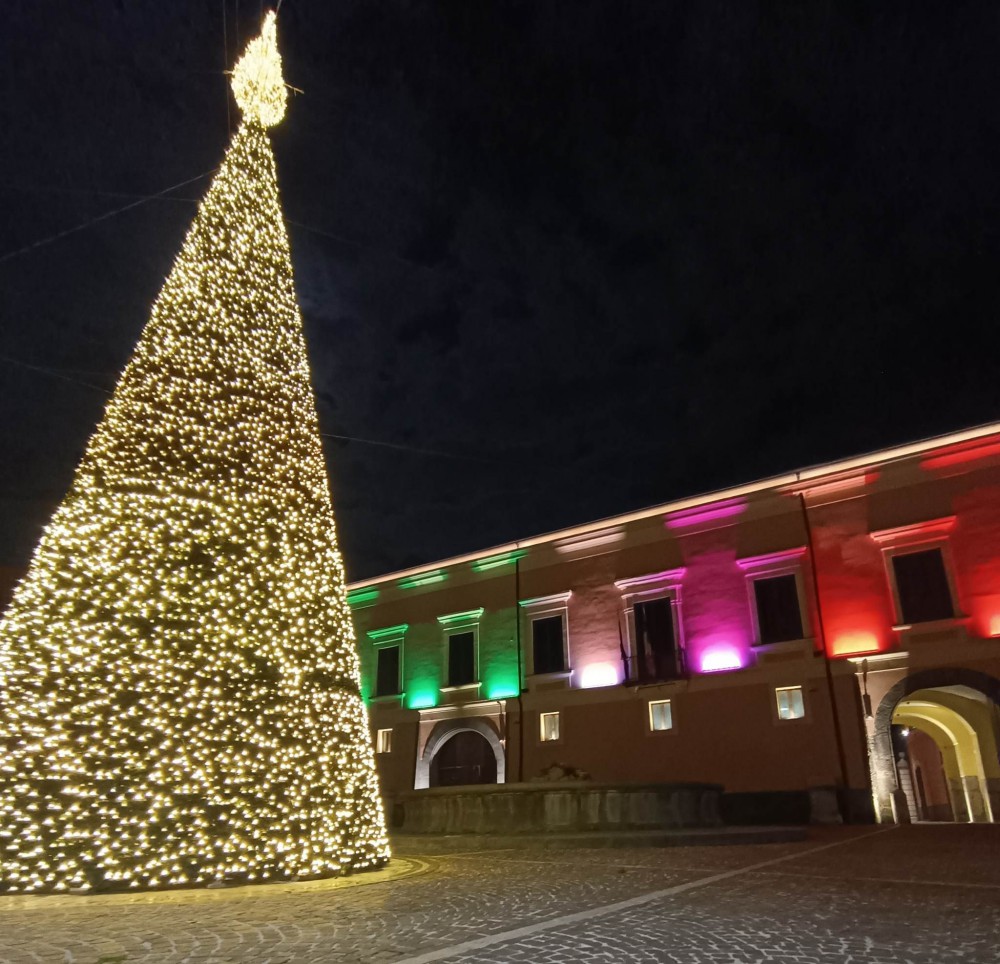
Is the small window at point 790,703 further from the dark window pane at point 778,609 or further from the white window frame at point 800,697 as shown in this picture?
the dark window pane at point 778,609

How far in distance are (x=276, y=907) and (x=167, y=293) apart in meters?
5.86

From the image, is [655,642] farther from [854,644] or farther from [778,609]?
[854,644]

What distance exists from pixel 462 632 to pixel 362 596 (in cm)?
428

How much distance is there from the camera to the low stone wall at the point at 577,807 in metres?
11.6

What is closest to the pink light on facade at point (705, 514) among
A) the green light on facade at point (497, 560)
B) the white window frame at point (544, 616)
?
the white window frame at point (544, 616)

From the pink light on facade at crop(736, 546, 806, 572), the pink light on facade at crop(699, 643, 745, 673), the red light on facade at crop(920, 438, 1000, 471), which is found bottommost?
the pink light on facade at crop(699, 643, 745, 673)

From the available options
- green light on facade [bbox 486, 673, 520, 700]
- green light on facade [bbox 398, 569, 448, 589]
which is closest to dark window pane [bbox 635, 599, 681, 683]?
green light on facade [bbox 486, 673, 520, 700]

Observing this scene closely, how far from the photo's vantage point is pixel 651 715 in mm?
17328

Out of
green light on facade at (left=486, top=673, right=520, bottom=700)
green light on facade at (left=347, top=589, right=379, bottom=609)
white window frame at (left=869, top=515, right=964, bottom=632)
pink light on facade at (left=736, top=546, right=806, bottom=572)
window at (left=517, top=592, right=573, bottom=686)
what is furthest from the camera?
green light on facade at (left=347, top=589, right=379, bottom=609)

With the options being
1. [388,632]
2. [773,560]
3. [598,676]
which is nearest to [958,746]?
[773,560]

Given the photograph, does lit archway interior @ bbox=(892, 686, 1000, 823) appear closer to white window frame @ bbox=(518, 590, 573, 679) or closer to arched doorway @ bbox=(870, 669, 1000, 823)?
arched doorway @ bbox=(870, 669, 1000, 823)

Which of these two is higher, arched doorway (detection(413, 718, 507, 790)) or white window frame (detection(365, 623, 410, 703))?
white window frame (detection(365, 623, 410, 703))

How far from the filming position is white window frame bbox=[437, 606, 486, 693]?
20.7 meters

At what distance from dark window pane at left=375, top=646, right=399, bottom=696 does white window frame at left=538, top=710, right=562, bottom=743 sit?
5.14m
